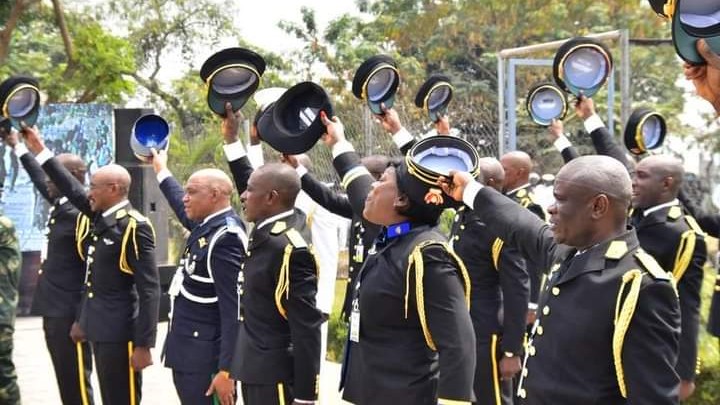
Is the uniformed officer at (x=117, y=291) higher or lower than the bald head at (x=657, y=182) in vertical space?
lower

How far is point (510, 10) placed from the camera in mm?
24625

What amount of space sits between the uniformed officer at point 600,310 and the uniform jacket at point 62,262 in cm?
494

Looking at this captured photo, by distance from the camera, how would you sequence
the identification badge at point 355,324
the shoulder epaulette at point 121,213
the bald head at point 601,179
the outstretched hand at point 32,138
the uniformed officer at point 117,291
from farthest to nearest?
the shoulder epaulette at point 121,213, the outstretched hand at point 32,138, the uniformed officer at point 117,291, the identification badge at point 355,324, the bald head at point 601,179

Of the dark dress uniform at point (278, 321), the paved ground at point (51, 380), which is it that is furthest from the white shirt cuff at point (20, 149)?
the dark dress uniform at point (278, 321)

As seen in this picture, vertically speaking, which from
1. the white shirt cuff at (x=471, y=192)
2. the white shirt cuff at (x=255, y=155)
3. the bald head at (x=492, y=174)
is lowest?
the white shirt cuff at (x=471, y=192)

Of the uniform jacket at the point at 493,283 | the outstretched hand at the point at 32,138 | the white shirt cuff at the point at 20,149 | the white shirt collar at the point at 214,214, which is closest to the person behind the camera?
the white shirt collar at the point at 214,214

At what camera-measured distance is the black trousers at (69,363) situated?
25.8 ft

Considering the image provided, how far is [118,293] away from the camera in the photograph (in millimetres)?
7125

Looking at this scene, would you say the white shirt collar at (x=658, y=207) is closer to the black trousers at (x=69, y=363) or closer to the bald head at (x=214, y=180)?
the bald head at (x=214, y=180)

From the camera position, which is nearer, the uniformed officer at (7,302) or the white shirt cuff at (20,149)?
the uniformed officer at (7,302)

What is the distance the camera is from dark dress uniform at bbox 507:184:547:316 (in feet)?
24.0

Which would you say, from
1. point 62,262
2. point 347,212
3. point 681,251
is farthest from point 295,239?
point 62,262

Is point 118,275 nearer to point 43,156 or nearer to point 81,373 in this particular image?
point 43,156

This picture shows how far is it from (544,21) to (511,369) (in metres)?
18.3
